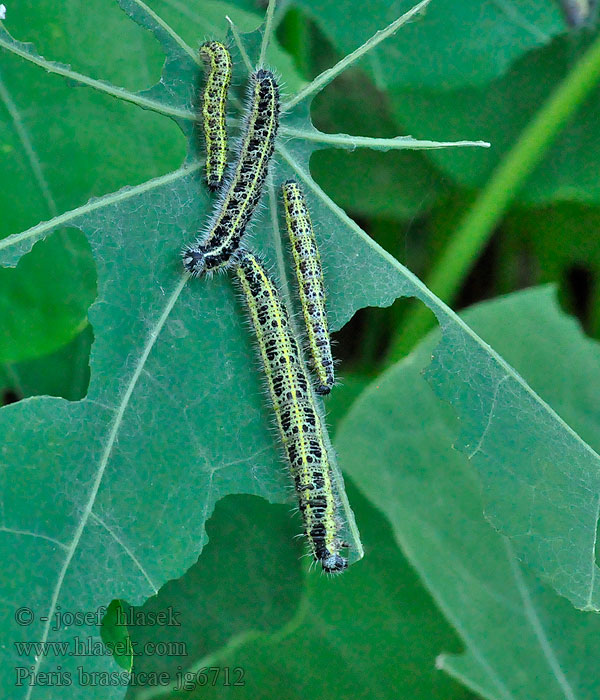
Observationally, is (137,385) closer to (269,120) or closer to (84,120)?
(269,120)

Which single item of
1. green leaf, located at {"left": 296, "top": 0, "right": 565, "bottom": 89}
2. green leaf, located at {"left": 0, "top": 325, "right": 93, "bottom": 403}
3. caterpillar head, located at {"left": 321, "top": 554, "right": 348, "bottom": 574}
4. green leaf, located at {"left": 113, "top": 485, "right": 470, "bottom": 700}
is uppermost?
green leaf, located at {"left": 296, "top": 0, "right": 565, "bottom": 89}

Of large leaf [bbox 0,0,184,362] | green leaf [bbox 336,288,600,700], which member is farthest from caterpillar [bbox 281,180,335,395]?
Result: large leaf [bbox 0,0,184,362]

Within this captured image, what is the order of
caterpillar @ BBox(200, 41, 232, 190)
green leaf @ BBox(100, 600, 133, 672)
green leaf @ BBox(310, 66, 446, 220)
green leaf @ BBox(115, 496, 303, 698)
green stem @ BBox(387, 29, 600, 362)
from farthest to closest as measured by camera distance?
1. green leaf @ BBox(310, 66, 446, 220)
2. green stem @ BBox(387, 29, 600, 362)
3. green leaf @ BBox(115, 496, 303, 698)
4. caterpillar @ BBox(200, 41, 232, 190)
5. green leaf @ BBox(100, 600, 133, 672)

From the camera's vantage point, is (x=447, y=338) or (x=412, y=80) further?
(x=412, y=80)

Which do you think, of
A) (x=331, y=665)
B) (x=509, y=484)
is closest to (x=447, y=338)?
(x=509, y=484)

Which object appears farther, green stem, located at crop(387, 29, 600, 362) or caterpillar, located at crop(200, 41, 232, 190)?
green stem, located at crop(387, 29, 600, 362)

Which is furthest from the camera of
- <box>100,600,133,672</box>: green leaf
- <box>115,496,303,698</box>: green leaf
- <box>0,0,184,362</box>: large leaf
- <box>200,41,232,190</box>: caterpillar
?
<box>115,496,303,698</box>: green leaf

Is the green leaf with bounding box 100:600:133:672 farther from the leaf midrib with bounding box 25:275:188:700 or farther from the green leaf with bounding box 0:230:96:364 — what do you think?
the green leaf with bounding box 0:230:96:364

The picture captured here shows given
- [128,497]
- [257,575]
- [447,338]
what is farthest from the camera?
[257,575]
